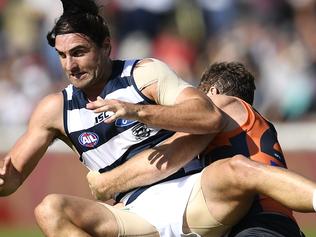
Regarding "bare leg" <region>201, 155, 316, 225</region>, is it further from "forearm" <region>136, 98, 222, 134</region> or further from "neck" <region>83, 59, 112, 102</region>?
"neck" <region>83, 59, 112, 102</region>

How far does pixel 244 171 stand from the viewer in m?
5.89

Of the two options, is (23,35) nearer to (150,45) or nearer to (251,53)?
(150,45)

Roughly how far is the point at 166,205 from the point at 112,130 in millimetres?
582

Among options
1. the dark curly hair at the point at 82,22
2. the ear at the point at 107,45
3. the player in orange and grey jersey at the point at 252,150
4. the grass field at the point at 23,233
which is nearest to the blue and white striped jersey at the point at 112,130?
the ear at the point at 107,45

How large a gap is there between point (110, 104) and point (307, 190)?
120 cm

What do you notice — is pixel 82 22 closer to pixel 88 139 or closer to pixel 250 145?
pixel 88 139

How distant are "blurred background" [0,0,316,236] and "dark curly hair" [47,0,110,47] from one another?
5.98 m

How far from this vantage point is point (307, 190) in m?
5.74

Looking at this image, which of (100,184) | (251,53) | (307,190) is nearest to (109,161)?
(100,184)

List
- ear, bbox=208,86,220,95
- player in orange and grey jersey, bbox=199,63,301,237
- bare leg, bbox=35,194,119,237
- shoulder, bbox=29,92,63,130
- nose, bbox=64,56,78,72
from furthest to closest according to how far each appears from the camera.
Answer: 1. ear, bbox=208,86,220,95
2. shoulder, bbox=29,92,63,130
3. nose, bbox=64,56,78,72
4. player in orange and grey jersey, bbox=199,63,301,237
5. bare leg, bbox=35,194,119,237

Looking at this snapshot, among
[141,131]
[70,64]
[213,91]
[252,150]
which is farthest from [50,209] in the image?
[213,91]

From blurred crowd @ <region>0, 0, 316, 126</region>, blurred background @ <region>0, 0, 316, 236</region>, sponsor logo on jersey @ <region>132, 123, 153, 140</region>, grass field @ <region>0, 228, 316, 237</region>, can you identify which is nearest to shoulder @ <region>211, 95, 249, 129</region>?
sponsor logo on jersey @ <region>132, 123, 153, 140</region>

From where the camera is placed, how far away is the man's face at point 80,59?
6395mm

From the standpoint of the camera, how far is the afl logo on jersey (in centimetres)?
650
